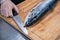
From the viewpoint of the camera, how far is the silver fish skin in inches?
33.9

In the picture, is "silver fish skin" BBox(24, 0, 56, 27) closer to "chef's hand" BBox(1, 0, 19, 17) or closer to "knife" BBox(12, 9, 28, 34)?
"knife" BBox(12, 9, 28, 34)

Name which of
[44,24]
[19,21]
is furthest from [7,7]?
[44,24]

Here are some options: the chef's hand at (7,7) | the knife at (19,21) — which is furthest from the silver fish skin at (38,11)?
the chef's hand at (7,7)

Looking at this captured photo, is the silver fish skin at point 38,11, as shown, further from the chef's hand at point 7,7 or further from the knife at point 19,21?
the chef's hand at point 7,7

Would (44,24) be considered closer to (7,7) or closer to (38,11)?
(38,11)

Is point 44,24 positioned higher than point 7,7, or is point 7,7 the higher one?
point 7,7

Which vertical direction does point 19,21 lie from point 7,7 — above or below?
below

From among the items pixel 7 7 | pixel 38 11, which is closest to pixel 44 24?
pixel 38 11

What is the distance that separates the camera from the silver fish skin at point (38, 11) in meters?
0.86

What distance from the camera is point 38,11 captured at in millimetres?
909

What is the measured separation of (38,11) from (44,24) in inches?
3.9

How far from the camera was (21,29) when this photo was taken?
85cm

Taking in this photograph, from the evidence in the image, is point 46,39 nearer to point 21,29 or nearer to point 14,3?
point 21,29

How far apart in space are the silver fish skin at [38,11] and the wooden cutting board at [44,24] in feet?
0.09
